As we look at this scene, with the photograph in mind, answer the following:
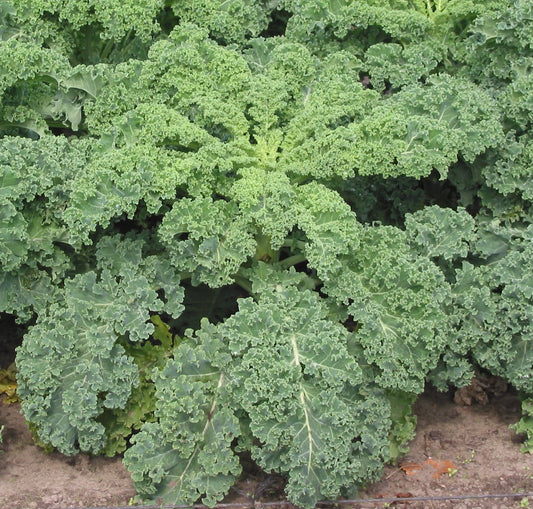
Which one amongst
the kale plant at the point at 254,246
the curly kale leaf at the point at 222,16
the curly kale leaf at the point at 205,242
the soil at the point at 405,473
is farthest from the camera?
the curly kale leaf at the point at 222,16

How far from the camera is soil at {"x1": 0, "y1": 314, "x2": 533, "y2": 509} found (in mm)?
5488

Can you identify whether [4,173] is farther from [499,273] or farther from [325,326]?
[499,273]

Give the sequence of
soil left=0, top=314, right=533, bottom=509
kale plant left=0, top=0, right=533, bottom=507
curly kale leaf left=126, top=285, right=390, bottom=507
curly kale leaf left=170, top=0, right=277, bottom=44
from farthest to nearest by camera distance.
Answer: curly kale leaf left=170, top=0, right=277, bottom=44
soil left=0, top=314, right=533, bottom=509
kale plant left=0, top=0, right=533, bottom=507
curly kale leaf left=126, top=285, right=390, bottom=507

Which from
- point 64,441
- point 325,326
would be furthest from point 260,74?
point 64,441

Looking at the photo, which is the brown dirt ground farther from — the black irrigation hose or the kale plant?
the kale plant

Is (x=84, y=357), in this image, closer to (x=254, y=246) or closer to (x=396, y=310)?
(x=254, y=246)

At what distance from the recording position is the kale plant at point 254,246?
17.5 feet

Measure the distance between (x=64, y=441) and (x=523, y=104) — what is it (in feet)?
12.6

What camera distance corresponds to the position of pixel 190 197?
6133 mm

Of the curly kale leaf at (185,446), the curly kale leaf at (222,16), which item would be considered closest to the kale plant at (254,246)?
the curly kale leaf at (185,446)

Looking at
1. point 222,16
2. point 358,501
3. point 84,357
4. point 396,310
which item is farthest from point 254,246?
point 222,16

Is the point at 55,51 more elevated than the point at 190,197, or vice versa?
the point at 55,51

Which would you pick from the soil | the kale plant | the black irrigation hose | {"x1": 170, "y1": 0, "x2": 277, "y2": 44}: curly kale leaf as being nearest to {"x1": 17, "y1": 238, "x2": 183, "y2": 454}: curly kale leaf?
the kale plant

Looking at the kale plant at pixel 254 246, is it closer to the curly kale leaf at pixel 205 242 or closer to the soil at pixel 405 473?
the curly kale leaf at pixel 205 242
